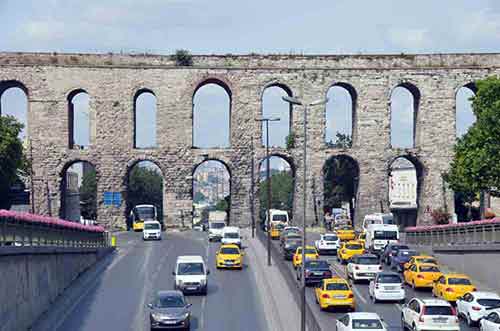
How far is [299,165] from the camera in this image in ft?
346

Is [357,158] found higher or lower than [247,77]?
lower

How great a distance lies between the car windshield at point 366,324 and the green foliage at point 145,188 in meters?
128

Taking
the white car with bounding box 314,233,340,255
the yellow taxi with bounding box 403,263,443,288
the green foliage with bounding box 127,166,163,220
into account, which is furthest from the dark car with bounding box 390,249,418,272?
the green foliage with bounding box 127,166,163,220

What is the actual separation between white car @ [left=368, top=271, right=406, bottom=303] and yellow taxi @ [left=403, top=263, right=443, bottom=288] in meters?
4.27

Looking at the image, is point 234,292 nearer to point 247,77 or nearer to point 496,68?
point 247,77

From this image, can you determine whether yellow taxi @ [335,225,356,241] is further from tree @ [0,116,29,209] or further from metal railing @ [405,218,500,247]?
tree @ [0,116,29,209]

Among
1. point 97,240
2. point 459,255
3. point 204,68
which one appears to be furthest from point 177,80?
point 459,255

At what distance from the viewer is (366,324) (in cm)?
3694

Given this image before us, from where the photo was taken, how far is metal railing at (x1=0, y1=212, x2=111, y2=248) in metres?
39.3

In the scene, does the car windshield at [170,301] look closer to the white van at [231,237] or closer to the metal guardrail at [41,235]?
the metal guardrail at [41,235]

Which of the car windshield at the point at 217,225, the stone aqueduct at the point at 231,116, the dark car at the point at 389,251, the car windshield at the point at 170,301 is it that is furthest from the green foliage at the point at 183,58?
the car windshield at the point at 170,301

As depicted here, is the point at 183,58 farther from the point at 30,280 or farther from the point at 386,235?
the point at 30,280

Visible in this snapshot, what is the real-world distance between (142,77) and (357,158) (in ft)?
76.9

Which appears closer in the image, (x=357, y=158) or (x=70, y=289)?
(x=70, y=289)
